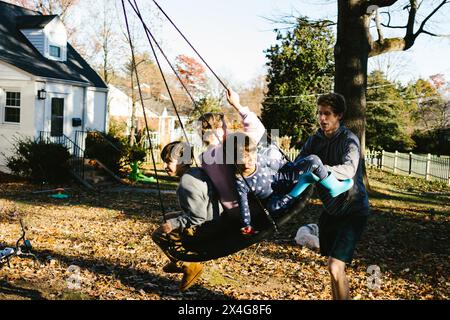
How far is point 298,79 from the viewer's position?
24078 millimetres

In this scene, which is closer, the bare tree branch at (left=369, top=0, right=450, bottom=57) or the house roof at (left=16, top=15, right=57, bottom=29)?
the bare tree branch at (left=369, top=0, right=450, bottom=57)

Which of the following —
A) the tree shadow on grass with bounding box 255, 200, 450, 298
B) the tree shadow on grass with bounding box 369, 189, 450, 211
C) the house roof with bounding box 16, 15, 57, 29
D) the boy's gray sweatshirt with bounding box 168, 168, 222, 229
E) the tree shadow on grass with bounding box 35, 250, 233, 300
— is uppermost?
the house roof with bounding box 16, 15, 57, 29

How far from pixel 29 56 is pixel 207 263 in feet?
48.4

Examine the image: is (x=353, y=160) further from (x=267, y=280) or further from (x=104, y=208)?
(x=104, y=208)

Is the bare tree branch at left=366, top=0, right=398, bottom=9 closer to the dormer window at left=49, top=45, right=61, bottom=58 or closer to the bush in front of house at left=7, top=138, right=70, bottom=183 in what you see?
the bush in front of house at left=7, top=138, right=70, bottom=183

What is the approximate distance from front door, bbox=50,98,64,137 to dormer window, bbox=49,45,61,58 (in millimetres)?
2857

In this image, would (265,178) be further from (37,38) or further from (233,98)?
(37,38)

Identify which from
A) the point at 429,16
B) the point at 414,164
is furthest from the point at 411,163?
the point at 429,16

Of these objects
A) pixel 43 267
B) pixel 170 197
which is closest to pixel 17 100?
pixel 170 197

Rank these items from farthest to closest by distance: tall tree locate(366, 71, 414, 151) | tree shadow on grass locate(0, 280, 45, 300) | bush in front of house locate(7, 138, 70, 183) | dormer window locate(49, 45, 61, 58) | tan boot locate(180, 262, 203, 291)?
tall tree locate(366, 71, 414, 151) → dormer window locate(49, 45, 61, 58) → bush in front of house locate(7, 138, 70, 183) → tree shadow on grass locate(0, 280, 45, 300) → tan boot locate(180, 262, 203, 291)

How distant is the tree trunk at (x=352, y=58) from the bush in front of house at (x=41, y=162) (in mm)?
8839

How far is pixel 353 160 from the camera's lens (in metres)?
3.79

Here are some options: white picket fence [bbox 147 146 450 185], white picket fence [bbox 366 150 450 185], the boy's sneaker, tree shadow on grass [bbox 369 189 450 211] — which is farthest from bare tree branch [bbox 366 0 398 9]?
white picket fence [bbox 366 150 450 185]

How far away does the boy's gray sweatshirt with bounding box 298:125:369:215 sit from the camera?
3.78 meters
